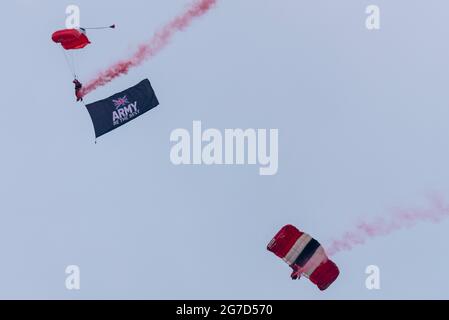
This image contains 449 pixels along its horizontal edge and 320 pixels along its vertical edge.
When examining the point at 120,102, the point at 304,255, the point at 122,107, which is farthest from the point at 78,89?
the point at 304,255

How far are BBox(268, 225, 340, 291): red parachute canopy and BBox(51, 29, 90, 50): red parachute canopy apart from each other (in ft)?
50.2

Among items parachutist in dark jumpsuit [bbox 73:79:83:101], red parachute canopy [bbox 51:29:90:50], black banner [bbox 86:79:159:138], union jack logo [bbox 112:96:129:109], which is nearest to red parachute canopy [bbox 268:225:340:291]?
black banner [bbox 86:79:159:138]

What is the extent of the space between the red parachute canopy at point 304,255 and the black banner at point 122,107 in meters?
11.0

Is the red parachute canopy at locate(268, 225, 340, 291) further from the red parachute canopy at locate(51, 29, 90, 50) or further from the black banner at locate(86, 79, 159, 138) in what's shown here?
the red parachute canopy at locate(51, 29, 90, 50)

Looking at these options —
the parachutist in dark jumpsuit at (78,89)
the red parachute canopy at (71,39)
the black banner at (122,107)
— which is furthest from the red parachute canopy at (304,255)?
the red parachute canopy at (71,39)

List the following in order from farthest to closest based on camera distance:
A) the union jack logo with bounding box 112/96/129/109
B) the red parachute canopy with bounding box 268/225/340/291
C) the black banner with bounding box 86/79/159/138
Result: 1. the union jack logo with bounding box 112/96/129/109
2. the black banner with bounding box 86/79/159/138
3. the red parachute canopy with bounding box 268/225/340/291

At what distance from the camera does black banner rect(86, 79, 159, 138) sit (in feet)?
187

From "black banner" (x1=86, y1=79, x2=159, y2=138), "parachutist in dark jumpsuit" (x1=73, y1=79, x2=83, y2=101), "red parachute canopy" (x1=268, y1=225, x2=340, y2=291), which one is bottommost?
"red parachute canopy" (x1=268, y1=225, x2=340, y2=291)

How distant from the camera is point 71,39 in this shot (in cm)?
5538
